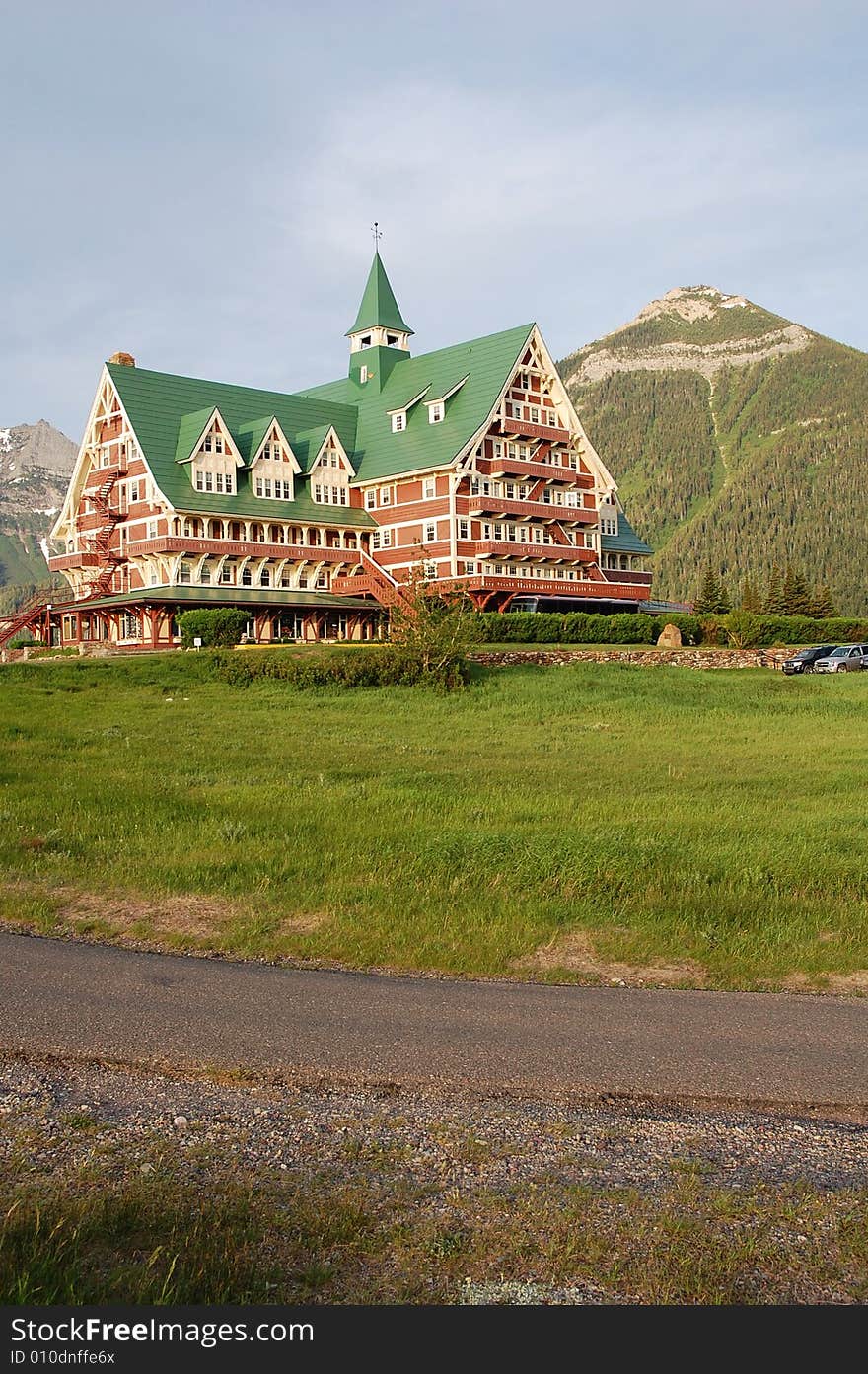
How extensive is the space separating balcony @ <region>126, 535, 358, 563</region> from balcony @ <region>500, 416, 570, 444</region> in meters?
12.8

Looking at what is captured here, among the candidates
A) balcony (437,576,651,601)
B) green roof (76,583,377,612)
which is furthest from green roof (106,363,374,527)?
balcony (437,576,651,601)

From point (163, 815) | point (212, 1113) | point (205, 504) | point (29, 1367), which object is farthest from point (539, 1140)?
point (205, 504)

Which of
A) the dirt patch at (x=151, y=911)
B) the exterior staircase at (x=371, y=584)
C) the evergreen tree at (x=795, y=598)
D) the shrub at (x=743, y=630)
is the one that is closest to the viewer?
the dirt patch at (x=151, y=911)

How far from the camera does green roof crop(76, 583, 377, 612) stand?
6075 centimetres

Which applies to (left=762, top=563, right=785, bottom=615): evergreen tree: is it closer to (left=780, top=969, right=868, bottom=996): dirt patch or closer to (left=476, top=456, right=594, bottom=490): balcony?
(left=476, top=456, right=594, bottom=490): balcony

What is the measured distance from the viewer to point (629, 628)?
60.9m

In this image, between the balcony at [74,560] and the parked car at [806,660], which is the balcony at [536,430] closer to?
the parked car at [806,660]

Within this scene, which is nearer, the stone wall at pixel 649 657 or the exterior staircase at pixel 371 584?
the stone wall at pixel 649 657

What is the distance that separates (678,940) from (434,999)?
343 cm

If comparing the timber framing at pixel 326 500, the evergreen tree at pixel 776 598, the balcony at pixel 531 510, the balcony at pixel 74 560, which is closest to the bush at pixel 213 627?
the timber framing at pixel 326 500

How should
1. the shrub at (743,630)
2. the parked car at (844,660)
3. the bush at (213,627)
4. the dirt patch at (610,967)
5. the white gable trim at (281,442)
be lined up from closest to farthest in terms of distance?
1. the dirt patch at (610,967)
2. the bush at (213,627)
3. the parked car at (844,660)
4. the shrub at (743,630)
5. the white gable trim at (281,442)

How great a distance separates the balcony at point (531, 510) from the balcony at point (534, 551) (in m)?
1.84

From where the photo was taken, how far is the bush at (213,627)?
50688 millimetres

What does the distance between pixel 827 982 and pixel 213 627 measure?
140 feet
